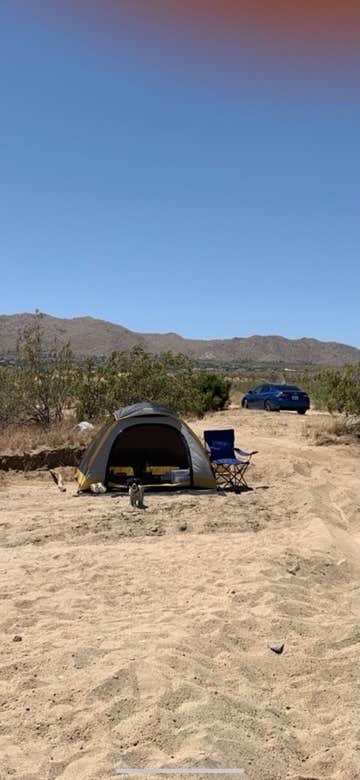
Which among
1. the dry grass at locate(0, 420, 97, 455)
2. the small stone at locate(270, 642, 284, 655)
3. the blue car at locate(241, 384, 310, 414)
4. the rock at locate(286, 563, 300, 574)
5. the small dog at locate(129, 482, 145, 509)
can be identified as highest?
the blue car at locate(241, 384, 310, 414)

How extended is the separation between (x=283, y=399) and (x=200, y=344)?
347 ft

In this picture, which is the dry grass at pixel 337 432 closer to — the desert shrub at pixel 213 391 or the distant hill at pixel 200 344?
the desert shrub at pixel 213 391

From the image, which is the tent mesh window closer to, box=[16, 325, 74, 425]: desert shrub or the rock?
the rock

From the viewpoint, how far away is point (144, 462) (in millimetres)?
11984

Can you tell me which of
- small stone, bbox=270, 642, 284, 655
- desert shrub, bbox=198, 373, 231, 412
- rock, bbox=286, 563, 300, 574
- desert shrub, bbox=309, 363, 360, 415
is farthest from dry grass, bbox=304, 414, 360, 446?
small stone, bbox=270, 642, 284, 655

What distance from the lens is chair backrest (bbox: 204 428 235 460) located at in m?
11.9

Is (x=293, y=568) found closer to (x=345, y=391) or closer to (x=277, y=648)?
(x=277, y=648)

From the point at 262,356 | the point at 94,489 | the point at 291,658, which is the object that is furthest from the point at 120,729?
the point at 262,356

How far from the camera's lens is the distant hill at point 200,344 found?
107 metres

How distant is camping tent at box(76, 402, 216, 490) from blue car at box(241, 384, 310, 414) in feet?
42.8

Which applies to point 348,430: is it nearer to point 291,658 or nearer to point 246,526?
point 246,526

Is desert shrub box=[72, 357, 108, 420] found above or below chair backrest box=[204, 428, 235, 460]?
above

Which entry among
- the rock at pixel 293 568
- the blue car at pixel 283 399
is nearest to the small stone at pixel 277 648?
the rock at pixel 293 568

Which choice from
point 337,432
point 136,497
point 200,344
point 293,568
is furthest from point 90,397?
point 200,344
